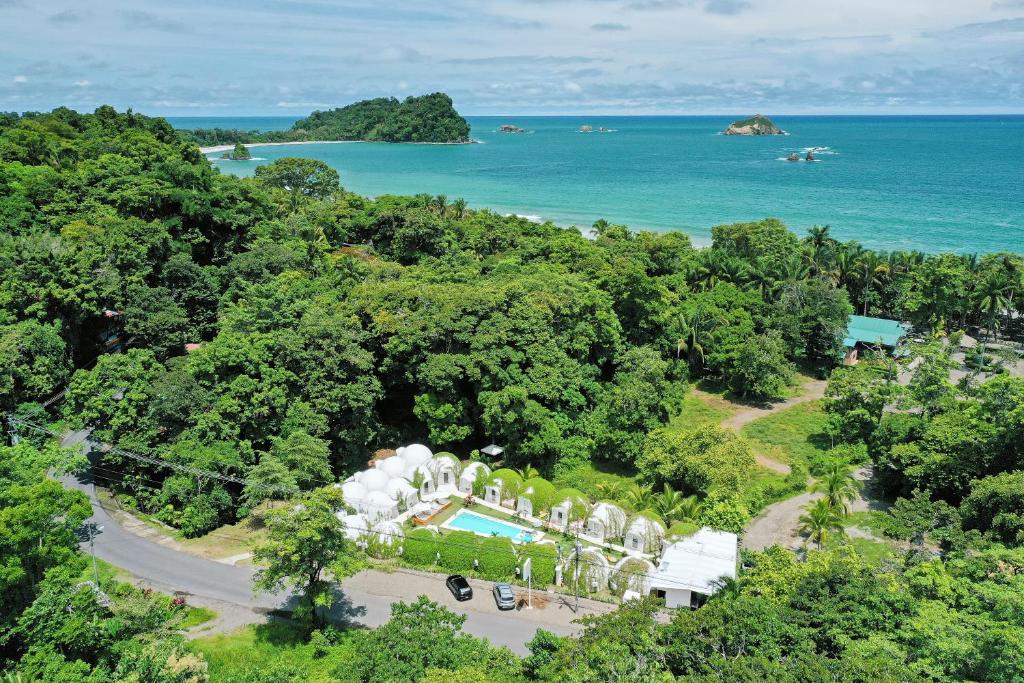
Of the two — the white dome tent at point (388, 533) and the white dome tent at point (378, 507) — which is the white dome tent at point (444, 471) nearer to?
the white dome tent at point (378, 507)

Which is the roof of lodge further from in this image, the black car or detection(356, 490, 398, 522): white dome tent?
detection(356, 490, 398, 522): white dome tent

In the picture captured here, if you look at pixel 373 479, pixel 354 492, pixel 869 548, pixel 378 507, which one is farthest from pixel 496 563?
pixel 869 548

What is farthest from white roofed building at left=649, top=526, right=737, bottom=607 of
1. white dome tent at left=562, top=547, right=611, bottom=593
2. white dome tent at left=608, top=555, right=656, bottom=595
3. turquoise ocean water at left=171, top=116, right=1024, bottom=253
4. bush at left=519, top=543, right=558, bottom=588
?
turquoise ocean water at left=171, top=116, right=1024, bottom=253

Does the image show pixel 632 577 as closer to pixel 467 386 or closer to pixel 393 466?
pixel 393 466

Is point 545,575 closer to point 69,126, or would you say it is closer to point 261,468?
point 261,468

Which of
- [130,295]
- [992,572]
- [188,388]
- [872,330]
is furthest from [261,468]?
[872,330]

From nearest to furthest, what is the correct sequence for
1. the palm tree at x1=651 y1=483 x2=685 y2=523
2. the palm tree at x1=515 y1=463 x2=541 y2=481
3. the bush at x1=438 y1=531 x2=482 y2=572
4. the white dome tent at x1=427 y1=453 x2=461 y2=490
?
the bush at x1=438 y1=531 x2=482 y2=572 → the palm tree at x1=651 y1=483 x2=685 y2=523 → the white dome tent at x1=427 y1=453 x2=461 y2=490 → the palm tree at x1=515 y1=463 x2=541 y2=481

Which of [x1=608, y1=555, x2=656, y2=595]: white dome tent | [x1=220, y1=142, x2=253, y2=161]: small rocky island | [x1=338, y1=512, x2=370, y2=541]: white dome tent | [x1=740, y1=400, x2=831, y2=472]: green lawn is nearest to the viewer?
[x1=608, y1=555, x2=656, y2=595]: white dome tent
